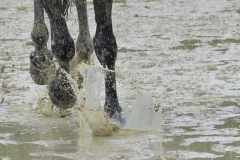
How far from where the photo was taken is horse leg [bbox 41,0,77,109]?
579 cm

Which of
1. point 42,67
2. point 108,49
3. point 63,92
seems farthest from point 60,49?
point 42,67

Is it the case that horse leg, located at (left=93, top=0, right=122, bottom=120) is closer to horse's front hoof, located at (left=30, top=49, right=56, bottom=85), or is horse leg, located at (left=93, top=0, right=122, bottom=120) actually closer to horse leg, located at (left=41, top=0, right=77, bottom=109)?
horse leg, located at (left=41, top=0, right=77, bottom=109)

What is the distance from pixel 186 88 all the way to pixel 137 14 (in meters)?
7.53

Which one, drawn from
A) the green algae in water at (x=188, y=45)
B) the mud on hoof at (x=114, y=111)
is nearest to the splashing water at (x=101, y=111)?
the mud on hoof at (x=114, y=111)

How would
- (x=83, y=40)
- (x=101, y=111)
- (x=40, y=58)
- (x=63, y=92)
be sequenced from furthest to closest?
(x=83, y=40), (x=40, y=58), (x=63, y=92), (x=101, y=111)

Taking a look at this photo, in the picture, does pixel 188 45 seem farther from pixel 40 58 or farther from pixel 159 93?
pixel 40 58

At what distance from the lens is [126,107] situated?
20.2ft

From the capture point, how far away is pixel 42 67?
6.96 meters

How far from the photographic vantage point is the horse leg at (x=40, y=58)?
694 cm

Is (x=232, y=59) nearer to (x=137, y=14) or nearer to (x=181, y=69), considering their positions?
(x=181, y=69)

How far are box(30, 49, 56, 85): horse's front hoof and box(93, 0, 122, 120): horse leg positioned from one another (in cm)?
134

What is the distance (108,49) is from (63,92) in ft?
1.72

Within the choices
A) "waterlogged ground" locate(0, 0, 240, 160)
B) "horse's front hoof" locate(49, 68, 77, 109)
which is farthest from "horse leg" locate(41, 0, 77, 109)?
"waterlogged ground" locate(0, 0, 240, 160)

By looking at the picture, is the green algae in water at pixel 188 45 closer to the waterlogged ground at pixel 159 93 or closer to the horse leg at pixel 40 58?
the waterlogged ground at pixel 159 93
